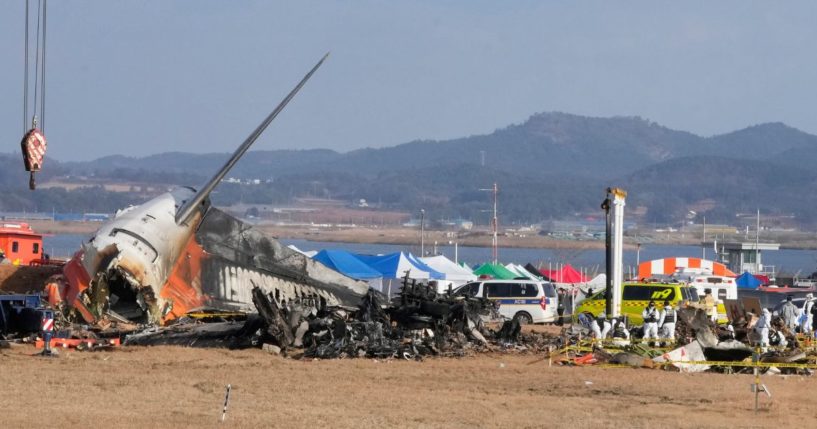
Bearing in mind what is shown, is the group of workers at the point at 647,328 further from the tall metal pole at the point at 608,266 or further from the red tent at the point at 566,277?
the red tent at the point at 566,277

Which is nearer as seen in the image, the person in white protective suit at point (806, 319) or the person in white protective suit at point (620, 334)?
the person in white protective suit at point (620, 334)

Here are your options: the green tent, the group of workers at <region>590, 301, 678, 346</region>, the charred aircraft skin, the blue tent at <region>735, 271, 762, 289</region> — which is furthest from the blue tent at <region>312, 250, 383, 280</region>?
the blue tent at <region>735, 271, 762, 289</region>

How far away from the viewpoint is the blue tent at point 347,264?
49625mm

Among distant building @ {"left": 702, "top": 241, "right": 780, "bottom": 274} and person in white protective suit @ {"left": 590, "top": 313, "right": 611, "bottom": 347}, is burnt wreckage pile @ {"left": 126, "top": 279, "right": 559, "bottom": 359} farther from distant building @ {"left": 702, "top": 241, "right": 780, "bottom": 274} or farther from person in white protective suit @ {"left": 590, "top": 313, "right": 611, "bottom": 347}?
distant building @ {"left": 702, "top": 241, "right": 780, "bottom": 274}

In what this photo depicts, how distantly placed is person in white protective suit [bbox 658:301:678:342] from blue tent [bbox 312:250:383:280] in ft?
60.2

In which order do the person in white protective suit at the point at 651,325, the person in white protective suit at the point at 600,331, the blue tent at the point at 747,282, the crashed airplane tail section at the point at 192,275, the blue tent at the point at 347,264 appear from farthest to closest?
the blue tent at the point at 747,282
the blue tent at the point at 347,264
the crashed airplane tail section at the point at 192,275
the person in white protective suit at the point at 651,325
the person in white protective suit at the point at 600,331

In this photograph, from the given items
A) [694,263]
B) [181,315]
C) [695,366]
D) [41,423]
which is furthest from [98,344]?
[694,263]

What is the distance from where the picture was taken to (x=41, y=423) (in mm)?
17500

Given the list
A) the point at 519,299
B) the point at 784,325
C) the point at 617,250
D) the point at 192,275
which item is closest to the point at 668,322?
the point at 784,325

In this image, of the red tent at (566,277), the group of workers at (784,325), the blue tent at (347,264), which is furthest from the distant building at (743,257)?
the group of workers at (784,325)

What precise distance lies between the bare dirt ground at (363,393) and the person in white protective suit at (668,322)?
13.3ft

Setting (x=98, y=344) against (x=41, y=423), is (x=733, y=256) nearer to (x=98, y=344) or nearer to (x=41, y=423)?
(x=98, y=344)

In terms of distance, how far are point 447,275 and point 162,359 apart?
2880 cm

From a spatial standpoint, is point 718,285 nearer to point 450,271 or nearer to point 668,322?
point 450,271
